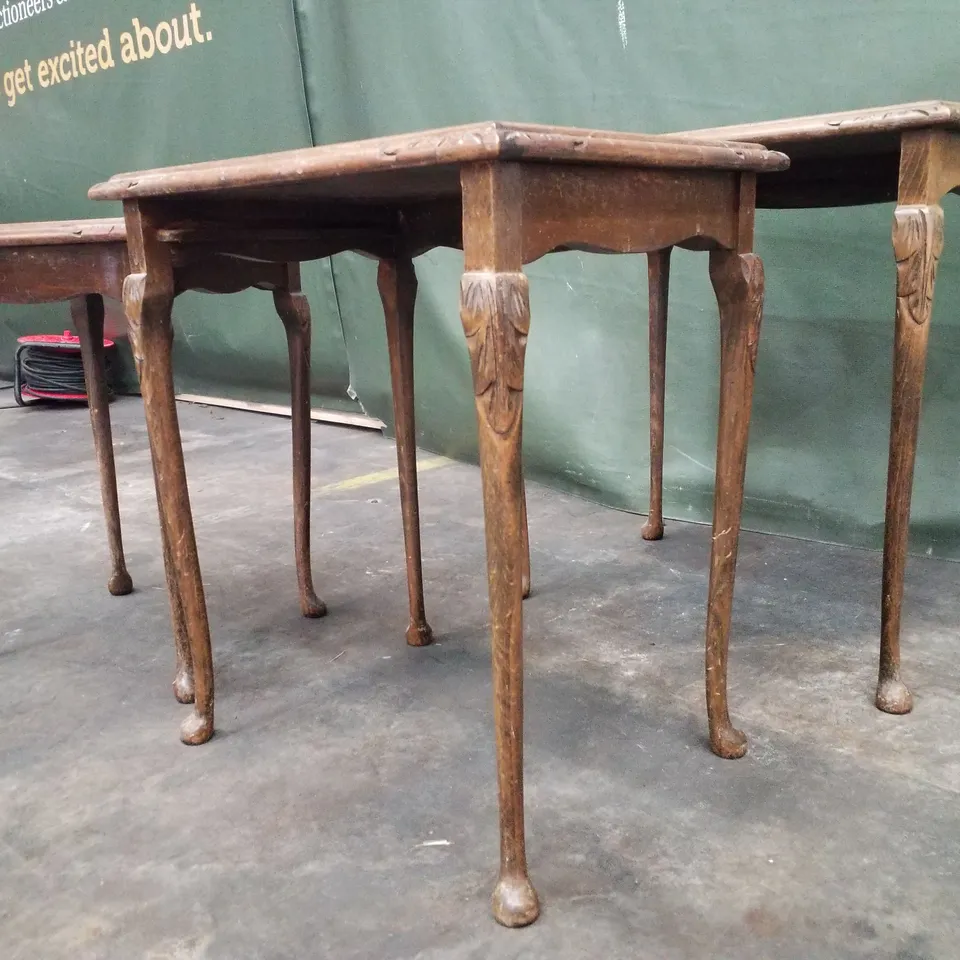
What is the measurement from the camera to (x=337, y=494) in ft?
8.94

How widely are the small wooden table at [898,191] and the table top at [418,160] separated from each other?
0.19 meters

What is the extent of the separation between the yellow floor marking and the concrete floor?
546 mm

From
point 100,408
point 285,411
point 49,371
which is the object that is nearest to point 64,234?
point 100,408

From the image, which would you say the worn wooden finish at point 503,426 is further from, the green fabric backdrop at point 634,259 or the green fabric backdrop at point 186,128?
the green fabric backdrop at point 186,128

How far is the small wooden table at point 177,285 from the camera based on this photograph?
1.42 metres

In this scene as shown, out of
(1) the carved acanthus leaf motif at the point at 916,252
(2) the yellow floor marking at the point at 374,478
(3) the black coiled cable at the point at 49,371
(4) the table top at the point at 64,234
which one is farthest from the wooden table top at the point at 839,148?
(3) the black coiled cable at the point at 49,371

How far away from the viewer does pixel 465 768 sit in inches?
51.8

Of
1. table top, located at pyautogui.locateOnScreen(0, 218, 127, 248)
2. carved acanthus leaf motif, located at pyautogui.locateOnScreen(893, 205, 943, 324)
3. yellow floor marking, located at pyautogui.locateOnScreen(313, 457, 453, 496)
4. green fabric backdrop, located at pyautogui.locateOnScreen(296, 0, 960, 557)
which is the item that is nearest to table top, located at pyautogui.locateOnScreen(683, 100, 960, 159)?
carved acanthus leaf motif, located at pyautogui.locateOnScreen(893, 205, 943, 324)

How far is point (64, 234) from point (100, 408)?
48 centimetres

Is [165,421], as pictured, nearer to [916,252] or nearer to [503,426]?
[503,426]

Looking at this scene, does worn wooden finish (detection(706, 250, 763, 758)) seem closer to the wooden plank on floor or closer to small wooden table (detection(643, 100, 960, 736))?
small wooden table (detection(643, 100, 960, 736))

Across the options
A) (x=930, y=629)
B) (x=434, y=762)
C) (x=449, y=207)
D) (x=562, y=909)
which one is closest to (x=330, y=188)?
(x=449, y=207)

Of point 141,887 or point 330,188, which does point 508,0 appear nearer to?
point 330,188

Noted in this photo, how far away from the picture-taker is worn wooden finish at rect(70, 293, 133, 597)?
6.07ft
